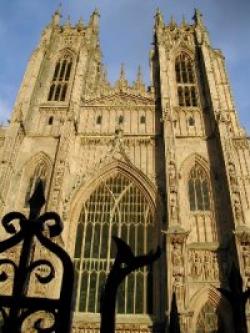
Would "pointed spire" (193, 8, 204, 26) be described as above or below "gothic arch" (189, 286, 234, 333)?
above

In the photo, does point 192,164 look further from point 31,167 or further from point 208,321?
point 31,167

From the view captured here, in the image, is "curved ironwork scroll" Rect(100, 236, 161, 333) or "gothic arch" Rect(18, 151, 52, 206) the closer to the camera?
"curved ironwork scroll" Rect(100, 236, 161, 333)

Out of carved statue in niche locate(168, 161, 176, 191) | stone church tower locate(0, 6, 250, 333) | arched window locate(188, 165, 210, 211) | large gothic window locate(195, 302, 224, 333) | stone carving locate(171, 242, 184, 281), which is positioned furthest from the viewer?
arched window locate(188, 165, 210, 211)

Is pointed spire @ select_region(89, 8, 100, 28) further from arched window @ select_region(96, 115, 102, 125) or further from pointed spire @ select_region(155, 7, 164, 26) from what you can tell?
arched window @ select_region(96, 115, 102, 125)

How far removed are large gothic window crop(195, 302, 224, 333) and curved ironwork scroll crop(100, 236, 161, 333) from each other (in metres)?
13.1

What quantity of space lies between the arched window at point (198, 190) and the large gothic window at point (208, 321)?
189 inches

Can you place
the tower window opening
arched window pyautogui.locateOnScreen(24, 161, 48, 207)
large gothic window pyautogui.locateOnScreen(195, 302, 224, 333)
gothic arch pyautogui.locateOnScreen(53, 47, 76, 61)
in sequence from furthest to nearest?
gothic arch pyautogui.locateOnScreen(53, 47, 76, 61) → the tower window opening → arched window pyautogui.locateOnScreen(24, 161, 48, 207) → large gothic window pyautogui.locateOnScreen(195, 302, 224, 333)

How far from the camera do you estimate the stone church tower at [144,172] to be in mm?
14688

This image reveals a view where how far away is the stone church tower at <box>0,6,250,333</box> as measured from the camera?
14.7 m

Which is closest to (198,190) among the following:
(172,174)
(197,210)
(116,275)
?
(197,210)

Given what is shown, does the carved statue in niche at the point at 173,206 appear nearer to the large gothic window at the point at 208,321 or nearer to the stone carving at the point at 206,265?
the stone carving at the point at 206,265

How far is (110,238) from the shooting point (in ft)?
55.9

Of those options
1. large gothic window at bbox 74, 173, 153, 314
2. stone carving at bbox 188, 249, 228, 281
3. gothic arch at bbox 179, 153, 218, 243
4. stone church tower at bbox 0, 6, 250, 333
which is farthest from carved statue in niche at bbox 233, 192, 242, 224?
large gothic window at bbox 74, 173, 153, 314

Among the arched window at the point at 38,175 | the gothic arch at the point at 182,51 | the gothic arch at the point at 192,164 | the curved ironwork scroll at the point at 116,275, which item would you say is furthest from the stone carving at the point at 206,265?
the gothic arch at the point at 182,51
